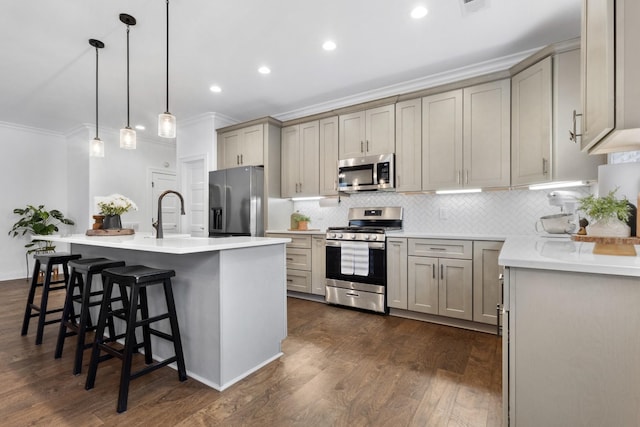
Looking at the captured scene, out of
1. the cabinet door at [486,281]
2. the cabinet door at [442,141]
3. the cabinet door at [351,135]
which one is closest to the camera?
the cabinet door at [486,281]

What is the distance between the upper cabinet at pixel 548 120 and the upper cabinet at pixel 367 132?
1245mm

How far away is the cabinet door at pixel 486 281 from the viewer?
2791mm

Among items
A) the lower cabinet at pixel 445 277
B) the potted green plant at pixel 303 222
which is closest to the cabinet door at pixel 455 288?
the lower cabinet at pixel 445 277

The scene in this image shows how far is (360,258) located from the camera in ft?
11.5

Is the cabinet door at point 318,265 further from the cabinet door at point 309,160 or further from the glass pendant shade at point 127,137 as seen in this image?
the glass pendant shade at point 127,137

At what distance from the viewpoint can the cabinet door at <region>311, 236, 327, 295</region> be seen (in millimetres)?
3873

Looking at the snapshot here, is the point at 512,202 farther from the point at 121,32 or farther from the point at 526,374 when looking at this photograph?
the point at 121,32

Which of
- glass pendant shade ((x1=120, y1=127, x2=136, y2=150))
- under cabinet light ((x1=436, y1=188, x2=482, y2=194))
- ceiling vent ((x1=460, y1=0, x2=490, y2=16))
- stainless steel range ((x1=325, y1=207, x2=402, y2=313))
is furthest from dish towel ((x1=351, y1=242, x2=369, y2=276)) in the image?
glass pendant shade ((x1=120, y1=127, x2=136, y2=150))

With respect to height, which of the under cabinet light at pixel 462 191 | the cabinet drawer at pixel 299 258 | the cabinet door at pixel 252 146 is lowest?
the cabinet drawer at pixel 299 258

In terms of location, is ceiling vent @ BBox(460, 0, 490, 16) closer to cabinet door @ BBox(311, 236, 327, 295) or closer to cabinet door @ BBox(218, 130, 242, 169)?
cabinet door @ BBox(311, 236, 327, 295)

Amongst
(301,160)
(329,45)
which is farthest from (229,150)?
(329,45)

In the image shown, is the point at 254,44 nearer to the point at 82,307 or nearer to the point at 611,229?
the point at 82,307

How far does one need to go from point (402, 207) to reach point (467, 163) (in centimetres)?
95

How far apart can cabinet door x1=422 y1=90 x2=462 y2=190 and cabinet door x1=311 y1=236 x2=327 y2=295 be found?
1418mm
